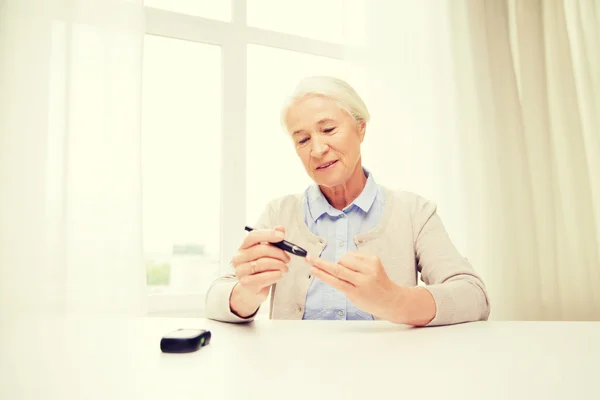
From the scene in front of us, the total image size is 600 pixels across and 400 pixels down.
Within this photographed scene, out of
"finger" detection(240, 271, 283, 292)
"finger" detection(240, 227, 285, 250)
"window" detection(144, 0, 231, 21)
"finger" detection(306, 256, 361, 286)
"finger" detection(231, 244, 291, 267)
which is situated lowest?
"finger" detection(240, 271, 283, 292)

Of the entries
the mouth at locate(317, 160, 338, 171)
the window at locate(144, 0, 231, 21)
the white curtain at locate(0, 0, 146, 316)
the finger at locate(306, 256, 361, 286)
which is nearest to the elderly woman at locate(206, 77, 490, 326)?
the mouth at locate(317, 160, 338, 171)

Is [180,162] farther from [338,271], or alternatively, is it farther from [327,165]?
[338,271]

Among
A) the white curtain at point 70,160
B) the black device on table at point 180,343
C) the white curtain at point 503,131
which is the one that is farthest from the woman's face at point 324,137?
the white curtain at point 503,131

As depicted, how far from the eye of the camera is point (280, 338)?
77 centimetres

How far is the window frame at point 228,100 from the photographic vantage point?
219cm

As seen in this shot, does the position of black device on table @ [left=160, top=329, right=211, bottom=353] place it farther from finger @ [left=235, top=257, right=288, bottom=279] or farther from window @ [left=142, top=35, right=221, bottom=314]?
window @ [left=142, top=35, right=221, bottom=314]

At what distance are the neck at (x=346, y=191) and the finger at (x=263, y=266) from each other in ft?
1.72

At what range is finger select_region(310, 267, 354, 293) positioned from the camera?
0.83 meters

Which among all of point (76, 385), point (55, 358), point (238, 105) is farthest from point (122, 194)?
point (76, 385)

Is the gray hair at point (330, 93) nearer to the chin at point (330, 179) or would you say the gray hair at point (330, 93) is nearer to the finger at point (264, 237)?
the chin at point (330, 179)

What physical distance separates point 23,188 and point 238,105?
110 cm

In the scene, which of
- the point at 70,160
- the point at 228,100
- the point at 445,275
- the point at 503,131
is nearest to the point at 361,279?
the point at 445,275

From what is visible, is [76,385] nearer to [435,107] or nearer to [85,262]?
[85,262]

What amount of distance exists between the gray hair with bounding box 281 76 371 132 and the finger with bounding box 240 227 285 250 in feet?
1.68
